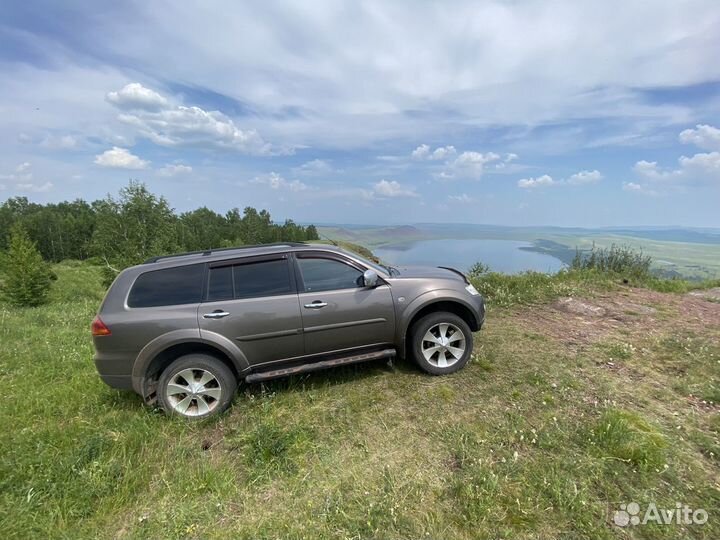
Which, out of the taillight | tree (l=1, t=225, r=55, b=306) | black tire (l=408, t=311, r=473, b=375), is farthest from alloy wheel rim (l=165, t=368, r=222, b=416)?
tree (l=1, t=225, r=55, b=306)

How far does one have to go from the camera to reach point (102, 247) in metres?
30.2

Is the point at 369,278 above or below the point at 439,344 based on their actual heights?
above

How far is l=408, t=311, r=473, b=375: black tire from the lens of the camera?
15.2 feet

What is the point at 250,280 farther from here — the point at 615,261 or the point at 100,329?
the point at 615,261

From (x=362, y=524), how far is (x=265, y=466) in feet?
3.56

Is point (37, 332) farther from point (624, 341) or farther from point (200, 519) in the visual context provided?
point (624, 341)

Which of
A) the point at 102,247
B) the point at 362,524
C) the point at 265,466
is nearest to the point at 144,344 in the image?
the point at 265,466

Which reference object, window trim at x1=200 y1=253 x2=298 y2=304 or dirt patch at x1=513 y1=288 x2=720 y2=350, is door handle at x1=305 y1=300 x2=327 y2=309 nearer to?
window trim at x1=200 y1=253 x2=298 y2=304

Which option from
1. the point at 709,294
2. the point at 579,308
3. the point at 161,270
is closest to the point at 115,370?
the point at 161,270

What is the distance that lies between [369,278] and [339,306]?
0.50 m

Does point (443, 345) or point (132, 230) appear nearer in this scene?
point (443, 345)

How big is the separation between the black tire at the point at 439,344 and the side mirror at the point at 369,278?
34.6 inches

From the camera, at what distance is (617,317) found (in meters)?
6.79

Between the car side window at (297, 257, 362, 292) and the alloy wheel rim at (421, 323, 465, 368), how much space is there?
4.01 ft
